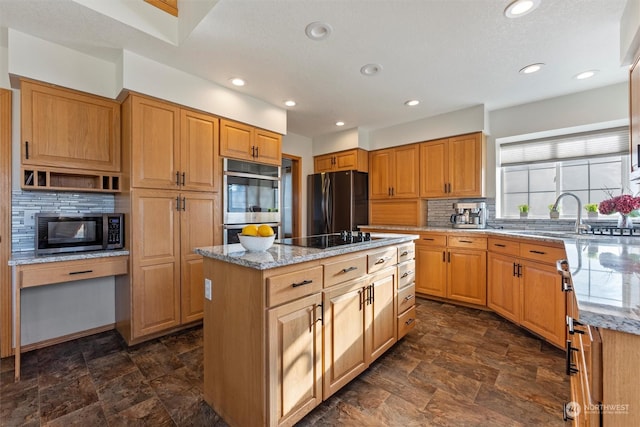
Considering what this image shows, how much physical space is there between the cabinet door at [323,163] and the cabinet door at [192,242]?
2.41 metres

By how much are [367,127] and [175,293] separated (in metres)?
3.53

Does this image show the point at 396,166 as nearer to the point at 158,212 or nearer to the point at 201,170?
the point at 201,170

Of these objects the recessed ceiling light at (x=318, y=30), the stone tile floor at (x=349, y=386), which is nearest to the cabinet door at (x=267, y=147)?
the recessed ceiling light at (x=318, y=30)

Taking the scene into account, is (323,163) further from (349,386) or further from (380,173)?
(349,386)

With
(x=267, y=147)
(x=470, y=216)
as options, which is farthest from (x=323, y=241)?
(x=470, y=216)

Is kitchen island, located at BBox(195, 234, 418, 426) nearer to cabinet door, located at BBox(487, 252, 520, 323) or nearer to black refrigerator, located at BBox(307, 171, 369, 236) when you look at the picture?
cabinet door, located at BBox(487, 252, 520, 323)

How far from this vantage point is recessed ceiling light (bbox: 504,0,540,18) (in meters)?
1.73

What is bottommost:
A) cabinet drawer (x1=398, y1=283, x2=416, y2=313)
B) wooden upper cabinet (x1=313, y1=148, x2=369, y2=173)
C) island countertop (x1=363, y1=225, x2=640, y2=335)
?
cabinet drawer (x1=398, y1=283, x2=416, y2=313)

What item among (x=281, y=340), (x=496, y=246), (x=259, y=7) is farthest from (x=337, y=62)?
(x=496, y=246)

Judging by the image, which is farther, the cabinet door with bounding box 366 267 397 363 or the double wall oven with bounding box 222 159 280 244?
the double wall oven with bounding box 222 159 280 244

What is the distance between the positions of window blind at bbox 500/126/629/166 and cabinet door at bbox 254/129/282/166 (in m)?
3.04

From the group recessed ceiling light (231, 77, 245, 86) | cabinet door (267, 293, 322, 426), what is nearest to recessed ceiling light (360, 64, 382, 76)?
recessed ceiling light (231, 77, 245, 86)

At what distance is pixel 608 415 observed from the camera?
0.67 meters

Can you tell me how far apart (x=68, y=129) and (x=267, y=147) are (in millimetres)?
1818
